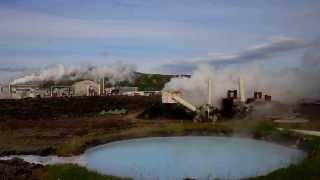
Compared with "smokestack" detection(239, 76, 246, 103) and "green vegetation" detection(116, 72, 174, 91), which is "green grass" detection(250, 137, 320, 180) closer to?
"smokestack" detection(239, 76, 246, 103)

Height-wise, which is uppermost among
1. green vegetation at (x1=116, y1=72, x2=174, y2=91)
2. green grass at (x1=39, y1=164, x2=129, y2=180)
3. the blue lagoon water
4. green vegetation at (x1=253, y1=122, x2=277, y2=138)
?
green vegetation at (x1=116, y1=72, x2=174, y2=91)

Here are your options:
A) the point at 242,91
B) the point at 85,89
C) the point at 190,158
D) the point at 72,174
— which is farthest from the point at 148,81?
the point at 72,174

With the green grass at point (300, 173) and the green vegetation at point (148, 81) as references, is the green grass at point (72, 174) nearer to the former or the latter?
the green grass at point (300, 173)

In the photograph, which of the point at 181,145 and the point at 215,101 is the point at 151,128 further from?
the point at 215,101

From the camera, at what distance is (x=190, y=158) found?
16500 mm

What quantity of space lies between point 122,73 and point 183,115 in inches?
2447

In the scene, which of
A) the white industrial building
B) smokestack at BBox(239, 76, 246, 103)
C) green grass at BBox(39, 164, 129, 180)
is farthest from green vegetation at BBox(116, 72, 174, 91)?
green grass at BBox(39, 164, 129, 180)

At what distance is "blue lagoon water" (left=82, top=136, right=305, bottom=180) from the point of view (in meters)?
13.7

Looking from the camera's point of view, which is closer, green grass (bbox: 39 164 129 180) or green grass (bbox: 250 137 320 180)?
green grass (bbox: 250 137 320 180)

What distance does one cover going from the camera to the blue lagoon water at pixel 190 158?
45.0 feet

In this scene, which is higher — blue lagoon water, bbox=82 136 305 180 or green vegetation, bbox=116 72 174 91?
green vegetation, bbox=116 72 174 91

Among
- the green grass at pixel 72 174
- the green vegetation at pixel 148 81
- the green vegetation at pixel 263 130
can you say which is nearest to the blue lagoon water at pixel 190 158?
the green vegetation at pixel 263 130

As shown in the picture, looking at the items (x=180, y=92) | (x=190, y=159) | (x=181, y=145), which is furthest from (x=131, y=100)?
(x=190, y=159)

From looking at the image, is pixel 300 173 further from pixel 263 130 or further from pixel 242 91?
pixel 242 91
